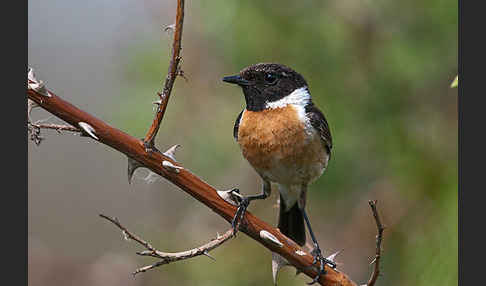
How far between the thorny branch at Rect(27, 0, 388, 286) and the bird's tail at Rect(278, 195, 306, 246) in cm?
125

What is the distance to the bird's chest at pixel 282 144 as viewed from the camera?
3.33 meters

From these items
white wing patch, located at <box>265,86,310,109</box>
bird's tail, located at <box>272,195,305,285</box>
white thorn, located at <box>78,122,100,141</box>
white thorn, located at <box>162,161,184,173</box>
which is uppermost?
white thorn, located at <box>78,122,100,141</box>

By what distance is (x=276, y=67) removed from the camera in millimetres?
3482

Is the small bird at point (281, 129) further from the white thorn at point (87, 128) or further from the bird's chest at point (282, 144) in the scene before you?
the white thorn at point (87, 128)

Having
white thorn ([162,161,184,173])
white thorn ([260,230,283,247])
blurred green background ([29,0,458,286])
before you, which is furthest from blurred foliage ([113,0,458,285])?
white thorn ([162,161,184,173])

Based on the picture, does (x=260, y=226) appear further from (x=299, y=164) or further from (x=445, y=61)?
(x=445, y=61)

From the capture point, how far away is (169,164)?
209 centimetres

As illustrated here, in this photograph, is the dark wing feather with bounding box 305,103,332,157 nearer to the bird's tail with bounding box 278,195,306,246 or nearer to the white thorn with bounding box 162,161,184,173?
the bird's tail with bounding box 278,195,306,246

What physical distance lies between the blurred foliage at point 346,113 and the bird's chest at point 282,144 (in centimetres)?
48

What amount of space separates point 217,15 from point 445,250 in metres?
2.06

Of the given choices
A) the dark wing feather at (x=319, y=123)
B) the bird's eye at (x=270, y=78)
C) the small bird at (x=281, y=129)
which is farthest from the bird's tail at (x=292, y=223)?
the bird's eye at (x=270, y=78)

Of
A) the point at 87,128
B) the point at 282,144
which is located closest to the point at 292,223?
the point at 282,144

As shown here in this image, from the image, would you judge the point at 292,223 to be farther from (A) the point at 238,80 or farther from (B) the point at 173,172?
(B) the point at 173,172

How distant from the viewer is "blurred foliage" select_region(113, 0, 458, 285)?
381 cm
